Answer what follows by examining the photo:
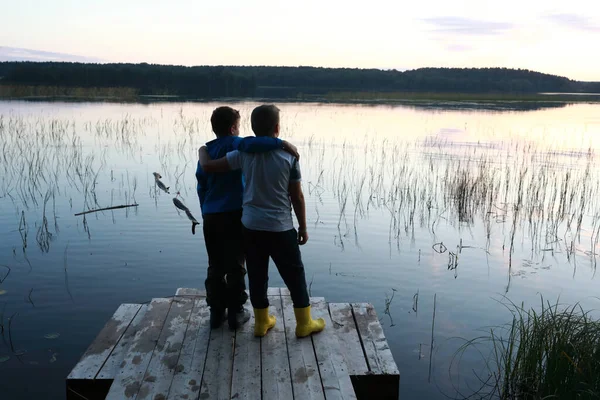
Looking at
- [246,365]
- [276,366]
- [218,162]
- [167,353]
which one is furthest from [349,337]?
[218,162]

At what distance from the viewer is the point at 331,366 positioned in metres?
3.70

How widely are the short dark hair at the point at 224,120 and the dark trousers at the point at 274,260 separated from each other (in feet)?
2.24

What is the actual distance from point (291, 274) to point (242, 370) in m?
0.69

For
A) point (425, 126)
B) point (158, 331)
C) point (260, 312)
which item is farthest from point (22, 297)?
point (425, 126)

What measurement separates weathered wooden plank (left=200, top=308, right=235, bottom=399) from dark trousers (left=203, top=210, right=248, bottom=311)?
21 centimetres

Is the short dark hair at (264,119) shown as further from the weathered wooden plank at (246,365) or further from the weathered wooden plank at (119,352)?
the weathered wooden plank at (119,352)

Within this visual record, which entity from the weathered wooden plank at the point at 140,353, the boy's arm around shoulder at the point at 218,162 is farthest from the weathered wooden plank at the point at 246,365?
the boy's arm around shoulder at the point at 218,162

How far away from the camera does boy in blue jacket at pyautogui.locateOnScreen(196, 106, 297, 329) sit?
13.1 feet

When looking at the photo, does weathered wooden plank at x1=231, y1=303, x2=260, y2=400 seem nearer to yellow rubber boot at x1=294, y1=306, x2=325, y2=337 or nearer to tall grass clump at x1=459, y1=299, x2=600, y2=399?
yellow rubber boot at x1=294, y1=306, x2=325, y2=337

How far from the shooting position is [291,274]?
13.0 feet

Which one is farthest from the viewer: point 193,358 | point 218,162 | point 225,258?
point 225,258

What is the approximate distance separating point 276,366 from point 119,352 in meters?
1.04

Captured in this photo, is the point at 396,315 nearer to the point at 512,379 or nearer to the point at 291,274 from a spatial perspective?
the point at 512,379

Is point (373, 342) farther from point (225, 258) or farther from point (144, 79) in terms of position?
point (144, 79)
